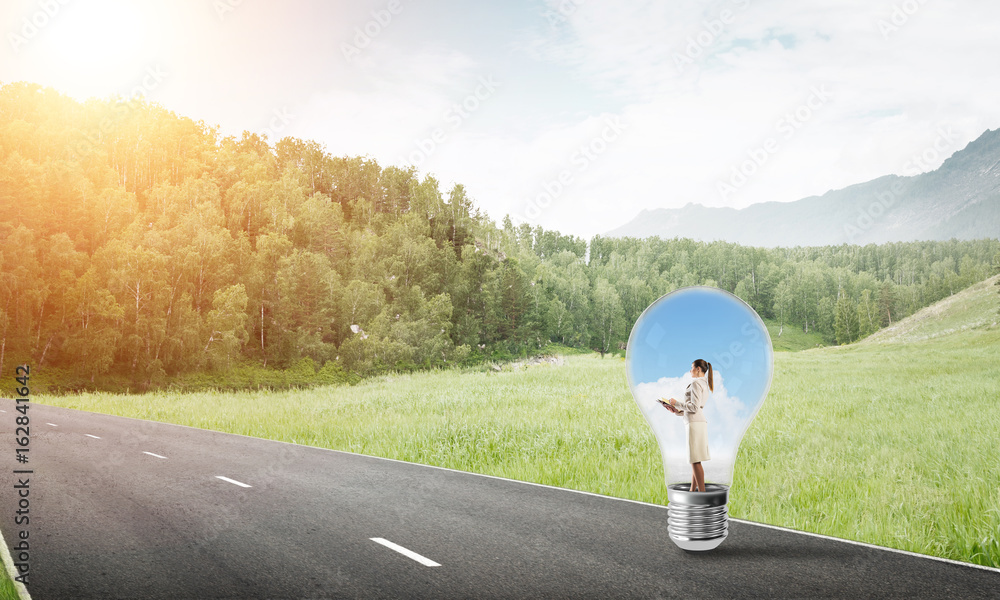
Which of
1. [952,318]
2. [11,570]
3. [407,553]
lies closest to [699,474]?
[407,553]

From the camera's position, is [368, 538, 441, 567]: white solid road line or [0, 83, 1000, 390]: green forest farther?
[0, 83, 1000, 390]: green forest

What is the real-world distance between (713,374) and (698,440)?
0.52m

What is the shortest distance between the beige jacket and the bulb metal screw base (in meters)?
0.59

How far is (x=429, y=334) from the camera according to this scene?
69062mm

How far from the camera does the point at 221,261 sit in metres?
63.2

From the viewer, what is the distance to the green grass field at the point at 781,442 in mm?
8211

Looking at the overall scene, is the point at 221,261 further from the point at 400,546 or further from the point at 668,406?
the point at 668,406

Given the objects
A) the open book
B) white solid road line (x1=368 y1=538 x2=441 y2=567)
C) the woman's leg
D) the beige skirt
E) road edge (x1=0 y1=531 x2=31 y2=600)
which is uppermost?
the open book

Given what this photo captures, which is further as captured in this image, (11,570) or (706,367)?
(11,570)

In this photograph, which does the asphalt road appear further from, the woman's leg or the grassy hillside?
the grassy hillside

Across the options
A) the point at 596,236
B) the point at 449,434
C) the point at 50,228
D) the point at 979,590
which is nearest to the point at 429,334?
the point at 50,228

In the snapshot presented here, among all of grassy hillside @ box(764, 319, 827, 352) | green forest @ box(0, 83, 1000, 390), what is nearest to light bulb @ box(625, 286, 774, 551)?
green forest @ box(0, 83, 1000, 390)

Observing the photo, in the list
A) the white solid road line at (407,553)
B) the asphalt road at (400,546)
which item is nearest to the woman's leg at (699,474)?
the asphalt road at (400,546)

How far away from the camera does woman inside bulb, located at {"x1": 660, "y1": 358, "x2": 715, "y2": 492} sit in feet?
16.7
